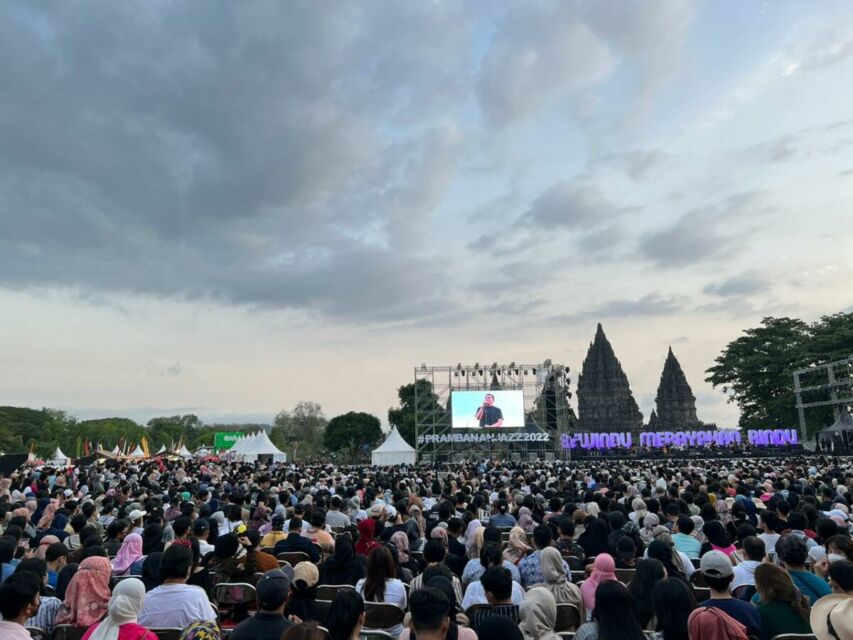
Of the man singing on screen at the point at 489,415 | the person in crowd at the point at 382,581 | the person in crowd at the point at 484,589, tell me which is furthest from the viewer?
the man singing on screen at the point at 489,415

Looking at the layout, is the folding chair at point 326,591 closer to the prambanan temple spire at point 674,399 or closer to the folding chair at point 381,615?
the folding chair at point 381,615

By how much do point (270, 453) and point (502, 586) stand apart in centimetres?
3085

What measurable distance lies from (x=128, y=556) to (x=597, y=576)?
507 centimetres

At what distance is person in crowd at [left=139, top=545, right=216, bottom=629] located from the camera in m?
3.75

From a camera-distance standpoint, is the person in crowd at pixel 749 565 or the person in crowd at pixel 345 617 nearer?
the person in crowd at pixel 345 617

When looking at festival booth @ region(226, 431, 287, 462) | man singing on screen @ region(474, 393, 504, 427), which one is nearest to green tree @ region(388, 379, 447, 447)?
man singing on screen @ region(474, 393, 504, 427)

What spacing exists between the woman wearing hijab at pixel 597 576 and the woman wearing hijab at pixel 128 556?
4.68m

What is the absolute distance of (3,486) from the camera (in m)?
13.3

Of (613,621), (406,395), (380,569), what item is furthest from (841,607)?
(406,395)

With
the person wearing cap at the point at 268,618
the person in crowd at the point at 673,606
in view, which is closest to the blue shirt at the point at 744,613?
the person in crowd at the point at 673,606

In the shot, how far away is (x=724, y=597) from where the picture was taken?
3602 millimetres

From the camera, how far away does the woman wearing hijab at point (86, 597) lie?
4172mm

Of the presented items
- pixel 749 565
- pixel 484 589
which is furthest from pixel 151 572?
pixel 749 565

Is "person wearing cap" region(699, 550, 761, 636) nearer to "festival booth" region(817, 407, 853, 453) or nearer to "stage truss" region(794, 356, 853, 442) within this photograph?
"stage truss" region(794, 356, 853, 442)
